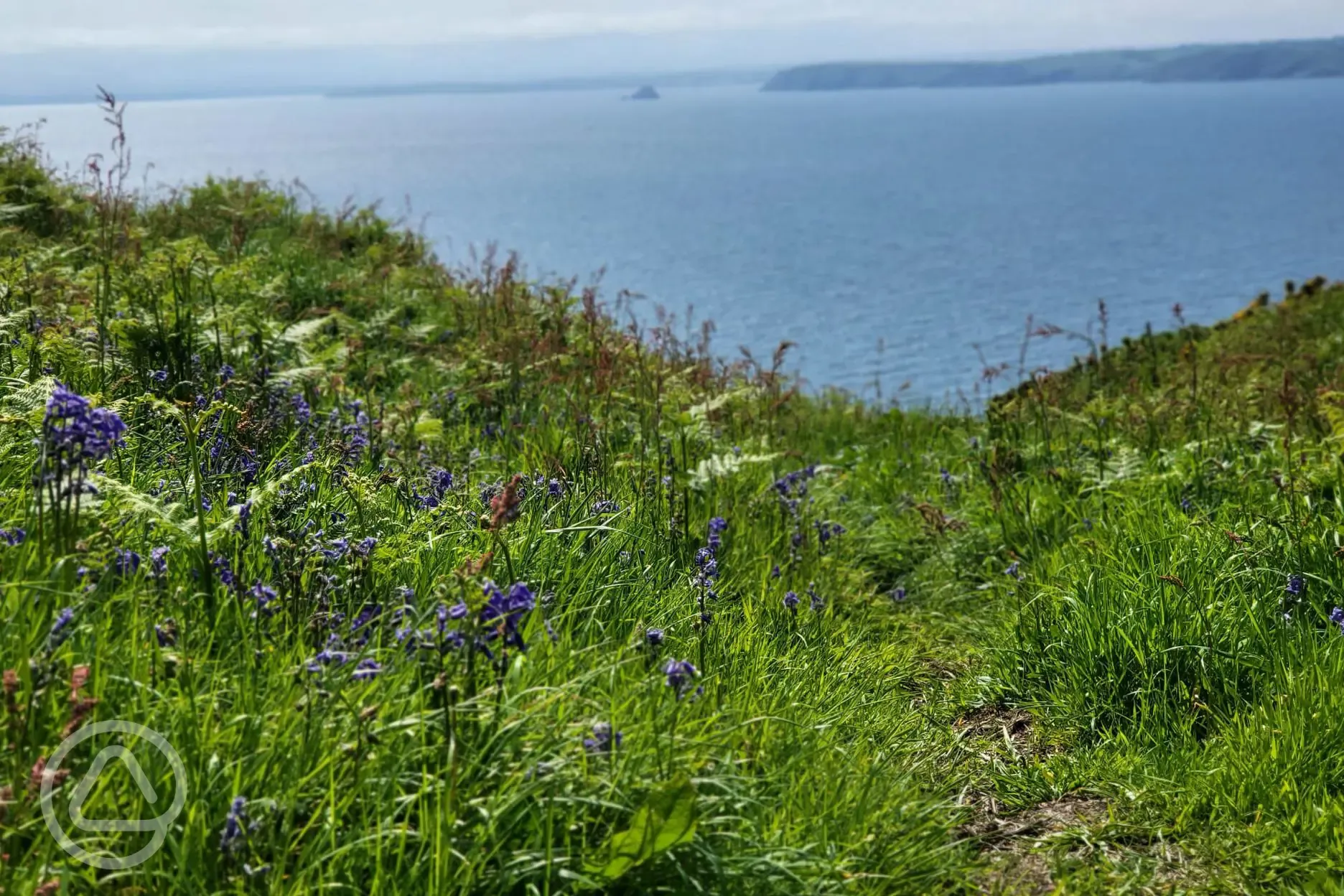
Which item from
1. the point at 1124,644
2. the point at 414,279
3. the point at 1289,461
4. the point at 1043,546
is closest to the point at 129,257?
the point at 414,279

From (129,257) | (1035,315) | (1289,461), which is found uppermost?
(129,257)

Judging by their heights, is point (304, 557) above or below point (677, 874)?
above

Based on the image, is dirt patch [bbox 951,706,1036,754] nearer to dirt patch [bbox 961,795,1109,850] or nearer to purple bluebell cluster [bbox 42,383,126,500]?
dirt patch [bbox 961,795,1109,850]

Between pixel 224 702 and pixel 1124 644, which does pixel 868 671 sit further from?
pixel 224 702

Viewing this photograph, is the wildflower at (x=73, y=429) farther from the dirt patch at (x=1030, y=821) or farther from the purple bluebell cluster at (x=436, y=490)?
the dirt patch at (x=1030, y=821)

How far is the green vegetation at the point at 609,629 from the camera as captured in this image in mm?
2322

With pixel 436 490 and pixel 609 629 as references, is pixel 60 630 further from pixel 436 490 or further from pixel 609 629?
pixel 436 490

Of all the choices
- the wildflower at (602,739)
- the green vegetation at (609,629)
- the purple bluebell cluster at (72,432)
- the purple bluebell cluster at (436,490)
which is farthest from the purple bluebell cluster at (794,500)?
the purple bluebell cluster at (72,432)

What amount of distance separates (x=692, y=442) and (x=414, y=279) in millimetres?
5770

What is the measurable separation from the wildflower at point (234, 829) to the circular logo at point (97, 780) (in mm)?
119

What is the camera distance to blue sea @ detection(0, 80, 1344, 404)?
33594mm

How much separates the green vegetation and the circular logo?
1.3 inches

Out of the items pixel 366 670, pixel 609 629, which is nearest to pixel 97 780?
pixel 366 670

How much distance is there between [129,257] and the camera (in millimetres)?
7637
